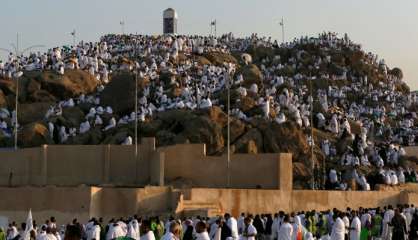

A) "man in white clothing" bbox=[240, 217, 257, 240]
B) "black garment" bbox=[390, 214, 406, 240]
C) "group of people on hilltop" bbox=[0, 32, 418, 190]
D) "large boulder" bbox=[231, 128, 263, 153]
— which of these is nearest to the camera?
"man in white clothing" bbox=[240, 217, 257, 240]

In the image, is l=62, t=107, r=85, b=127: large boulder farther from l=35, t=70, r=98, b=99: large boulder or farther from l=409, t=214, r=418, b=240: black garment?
l=409, t=214, r=418, b=240: black garment

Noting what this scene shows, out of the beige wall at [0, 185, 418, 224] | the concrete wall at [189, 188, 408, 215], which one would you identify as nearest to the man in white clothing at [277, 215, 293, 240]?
the beige wall at [0, 185, 418, 224]

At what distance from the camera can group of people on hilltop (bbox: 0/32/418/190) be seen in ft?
159

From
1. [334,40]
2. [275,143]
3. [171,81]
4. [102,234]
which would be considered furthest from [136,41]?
[102,234]

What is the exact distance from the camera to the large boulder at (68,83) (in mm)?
54156

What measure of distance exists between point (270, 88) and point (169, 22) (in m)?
39.9

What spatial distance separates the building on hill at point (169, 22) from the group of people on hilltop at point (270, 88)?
5.88 metres

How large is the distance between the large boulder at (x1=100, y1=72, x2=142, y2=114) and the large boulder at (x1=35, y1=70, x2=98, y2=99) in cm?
303

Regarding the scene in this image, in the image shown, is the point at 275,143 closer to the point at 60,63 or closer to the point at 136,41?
the point at 60,63

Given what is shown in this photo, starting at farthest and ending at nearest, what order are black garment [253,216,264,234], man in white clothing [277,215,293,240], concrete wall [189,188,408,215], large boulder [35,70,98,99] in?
1. large boulder [35,70,98,99]
2. concrete wall [189,188,408,215]
3. black garment [253,216,264,234]
4. man in white clothing [277,215,293,240]

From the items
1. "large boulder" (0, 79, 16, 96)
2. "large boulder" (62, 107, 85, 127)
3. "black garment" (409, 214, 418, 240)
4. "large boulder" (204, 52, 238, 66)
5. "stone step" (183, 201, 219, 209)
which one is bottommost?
"black garment" (409, 214, 418, 240)

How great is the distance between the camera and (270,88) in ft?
207

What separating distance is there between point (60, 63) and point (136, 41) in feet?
80.4

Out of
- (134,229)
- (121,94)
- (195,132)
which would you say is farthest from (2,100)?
(134,229)
